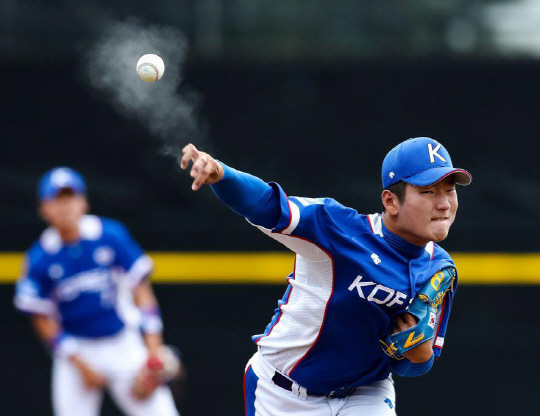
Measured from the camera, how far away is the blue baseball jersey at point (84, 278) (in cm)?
664

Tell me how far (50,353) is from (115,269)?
1.20m

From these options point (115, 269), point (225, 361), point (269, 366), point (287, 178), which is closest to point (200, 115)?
point (287, 178)

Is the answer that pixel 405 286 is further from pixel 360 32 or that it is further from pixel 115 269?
pixel 360 32

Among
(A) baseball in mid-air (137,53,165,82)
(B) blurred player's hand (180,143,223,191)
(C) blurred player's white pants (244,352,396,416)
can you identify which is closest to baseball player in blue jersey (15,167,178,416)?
(C) blurred player's white pants (244,352,396,416)

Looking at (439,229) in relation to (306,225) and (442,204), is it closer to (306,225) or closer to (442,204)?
(442,204)

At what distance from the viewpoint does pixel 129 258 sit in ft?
21.8

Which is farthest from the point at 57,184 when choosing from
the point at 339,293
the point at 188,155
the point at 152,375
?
the point at 188,155

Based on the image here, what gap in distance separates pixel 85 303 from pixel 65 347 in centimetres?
33

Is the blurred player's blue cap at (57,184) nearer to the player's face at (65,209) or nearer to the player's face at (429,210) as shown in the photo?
the player's face at (65,209)

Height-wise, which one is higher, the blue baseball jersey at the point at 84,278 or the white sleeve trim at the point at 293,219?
the white sleeve trim at the point at 293,219

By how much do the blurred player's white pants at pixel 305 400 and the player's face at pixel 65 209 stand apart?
116 inches

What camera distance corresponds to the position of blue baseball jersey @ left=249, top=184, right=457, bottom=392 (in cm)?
355

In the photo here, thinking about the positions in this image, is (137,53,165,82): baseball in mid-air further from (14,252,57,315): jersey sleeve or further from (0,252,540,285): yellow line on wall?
(0,252,540,285): yellow line on wall

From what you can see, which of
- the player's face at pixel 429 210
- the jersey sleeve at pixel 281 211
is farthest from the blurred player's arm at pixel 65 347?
the player's face at pixel 429 210
